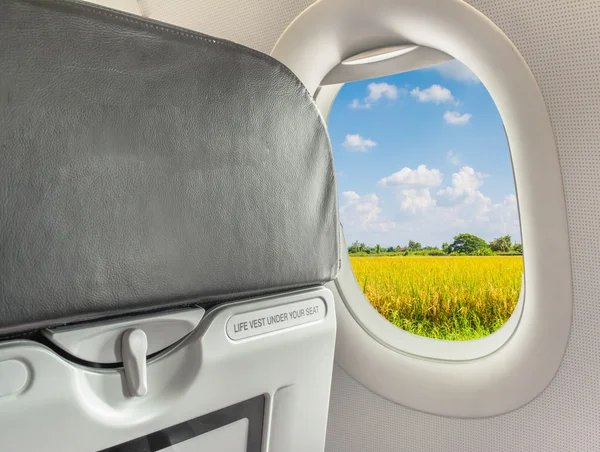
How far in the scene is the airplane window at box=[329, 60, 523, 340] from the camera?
2523 mm

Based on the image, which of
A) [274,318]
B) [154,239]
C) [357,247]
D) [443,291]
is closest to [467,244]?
[443,291]

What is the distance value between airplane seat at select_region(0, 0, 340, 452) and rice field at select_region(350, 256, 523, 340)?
1486 mm

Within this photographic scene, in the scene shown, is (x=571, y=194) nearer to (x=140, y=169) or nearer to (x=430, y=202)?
(x=140, y=169)

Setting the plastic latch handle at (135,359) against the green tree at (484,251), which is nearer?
the plastic latch handle at (135,359)

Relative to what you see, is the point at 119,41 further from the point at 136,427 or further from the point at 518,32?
the point at 518,32

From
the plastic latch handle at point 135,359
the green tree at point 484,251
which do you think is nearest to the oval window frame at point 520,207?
the green tree at point 484,251

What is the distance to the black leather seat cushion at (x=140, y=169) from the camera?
2.21 feet

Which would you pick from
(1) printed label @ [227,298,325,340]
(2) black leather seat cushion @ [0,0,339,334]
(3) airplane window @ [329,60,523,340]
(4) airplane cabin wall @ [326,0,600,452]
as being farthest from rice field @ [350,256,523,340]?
(2) black leather seat cushion @ [0,0,339,334]

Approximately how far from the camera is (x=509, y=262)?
2559 mm

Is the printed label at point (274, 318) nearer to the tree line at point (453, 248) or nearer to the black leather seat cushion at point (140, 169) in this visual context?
the black leather seat cushion at point (140, 169)

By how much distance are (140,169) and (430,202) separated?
322cm

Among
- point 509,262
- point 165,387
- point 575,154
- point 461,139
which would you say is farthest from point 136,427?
point 461,139

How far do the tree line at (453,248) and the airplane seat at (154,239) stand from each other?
5.11ft

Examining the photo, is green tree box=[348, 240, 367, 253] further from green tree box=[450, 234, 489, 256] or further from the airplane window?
green tree box=[450, 234, 489, 256]
